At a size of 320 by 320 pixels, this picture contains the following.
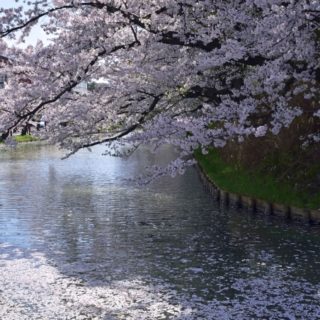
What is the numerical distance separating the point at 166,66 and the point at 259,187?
11.2 metres

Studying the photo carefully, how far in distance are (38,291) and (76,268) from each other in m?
2.07

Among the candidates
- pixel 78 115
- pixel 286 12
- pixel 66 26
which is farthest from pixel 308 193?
pixel 286 12

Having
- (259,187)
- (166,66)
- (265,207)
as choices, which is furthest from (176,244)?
(259,187)

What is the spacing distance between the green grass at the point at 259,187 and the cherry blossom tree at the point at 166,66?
626cm

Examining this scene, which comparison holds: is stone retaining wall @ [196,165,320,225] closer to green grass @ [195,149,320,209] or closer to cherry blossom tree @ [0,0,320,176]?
green grass @ [195,149,320,209]

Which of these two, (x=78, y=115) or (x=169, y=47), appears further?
(x=78, y=115)

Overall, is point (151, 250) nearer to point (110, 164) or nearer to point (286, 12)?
point (286, 12)

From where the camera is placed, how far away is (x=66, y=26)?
47.3 feet

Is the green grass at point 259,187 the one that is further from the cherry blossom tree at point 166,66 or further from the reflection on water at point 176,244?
the cherry blossom tree at point 166,66

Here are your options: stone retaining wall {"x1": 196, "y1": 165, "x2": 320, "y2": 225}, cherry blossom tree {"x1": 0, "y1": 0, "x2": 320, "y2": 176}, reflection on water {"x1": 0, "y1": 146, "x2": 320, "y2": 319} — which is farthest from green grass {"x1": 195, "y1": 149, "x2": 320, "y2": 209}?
cherry blossom tree {"x1": 0, "y1": 0, "x2": 320, "y2": 176}

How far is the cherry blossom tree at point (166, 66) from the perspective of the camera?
10828 millimetres

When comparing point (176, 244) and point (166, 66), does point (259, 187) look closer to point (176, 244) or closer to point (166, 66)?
point (176, 244)

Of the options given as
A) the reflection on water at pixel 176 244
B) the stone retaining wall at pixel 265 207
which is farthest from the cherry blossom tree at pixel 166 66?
the stone retaining wall at pixel 265 207

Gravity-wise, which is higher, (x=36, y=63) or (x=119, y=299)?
(x=36, y=63)
